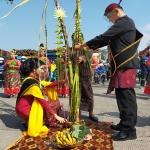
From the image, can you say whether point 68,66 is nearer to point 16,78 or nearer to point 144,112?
point 144,112

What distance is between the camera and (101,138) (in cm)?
275

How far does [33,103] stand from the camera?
9.96 ft

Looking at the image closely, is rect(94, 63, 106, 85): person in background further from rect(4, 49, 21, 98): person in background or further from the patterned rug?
the patterned rug

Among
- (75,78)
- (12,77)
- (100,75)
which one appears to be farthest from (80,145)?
(100,75)

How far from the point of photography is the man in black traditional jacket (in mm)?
2610

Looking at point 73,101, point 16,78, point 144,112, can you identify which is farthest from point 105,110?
point 16,78

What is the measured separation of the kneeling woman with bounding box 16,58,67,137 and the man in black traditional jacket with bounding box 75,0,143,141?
83 centimetres

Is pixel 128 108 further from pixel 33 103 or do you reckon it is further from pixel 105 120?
pixel 33 103

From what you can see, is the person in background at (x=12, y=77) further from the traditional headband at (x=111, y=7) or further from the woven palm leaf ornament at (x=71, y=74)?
the traditional headband at (x=111, y=7)

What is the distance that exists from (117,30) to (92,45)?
0.35 meters

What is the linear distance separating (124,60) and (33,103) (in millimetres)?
1418

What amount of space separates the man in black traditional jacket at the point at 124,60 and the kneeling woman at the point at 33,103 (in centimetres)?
83

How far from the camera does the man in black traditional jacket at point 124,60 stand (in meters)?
2.61

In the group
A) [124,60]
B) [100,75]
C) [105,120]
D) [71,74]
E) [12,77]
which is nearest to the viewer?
[124,60]
